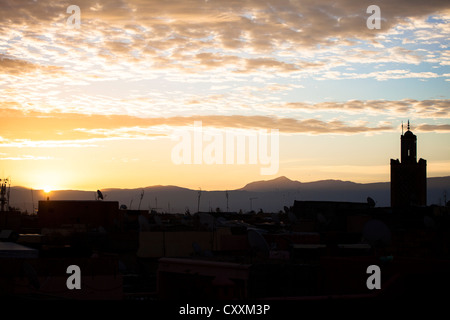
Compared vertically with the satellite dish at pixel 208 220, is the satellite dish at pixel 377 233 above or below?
above

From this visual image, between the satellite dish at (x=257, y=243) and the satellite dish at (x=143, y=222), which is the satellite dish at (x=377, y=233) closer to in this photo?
the satellite dish at (x=257, y=243)

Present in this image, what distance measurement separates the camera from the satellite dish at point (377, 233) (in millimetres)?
15273

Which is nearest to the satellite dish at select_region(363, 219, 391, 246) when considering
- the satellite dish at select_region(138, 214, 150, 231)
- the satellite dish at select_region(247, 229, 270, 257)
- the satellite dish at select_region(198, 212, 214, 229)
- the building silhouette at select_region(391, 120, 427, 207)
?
the satellite dish at select_region(247, 229, 270, 257)

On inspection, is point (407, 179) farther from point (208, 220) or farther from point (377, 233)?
point (377, 233)

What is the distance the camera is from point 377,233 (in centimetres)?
1536

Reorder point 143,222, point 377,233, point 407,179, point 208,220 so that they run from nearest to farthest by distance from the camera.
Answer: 1. point 377,233
2. point 143,222
3. point 208,220
4. point 407,179

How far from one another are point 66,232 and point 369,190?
14016 cm

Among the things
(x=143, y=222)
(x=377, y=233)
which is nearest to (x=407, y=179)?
(x=143, y=222)

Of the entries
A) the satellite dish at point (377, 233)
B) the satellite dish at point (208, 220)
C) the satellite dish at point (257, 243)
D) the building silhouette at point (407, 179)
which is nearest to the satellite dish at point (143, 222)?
the satellite dish at point (208, 220)

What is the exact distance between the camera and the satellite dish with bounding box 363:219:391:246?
15273 mm

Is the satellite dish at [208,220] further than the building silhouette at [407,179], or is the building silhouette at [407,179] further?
the building silhouette at [407,179]

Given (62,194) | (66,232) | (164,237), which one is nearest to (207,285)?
(164,237)

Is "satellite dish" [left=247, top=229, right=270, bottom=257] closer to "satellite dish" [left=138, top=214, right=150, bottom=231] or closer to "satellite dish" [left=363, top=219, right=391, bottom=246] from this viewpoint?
"satellite dish" [left=363, top=219, right=391, bottom=246]
